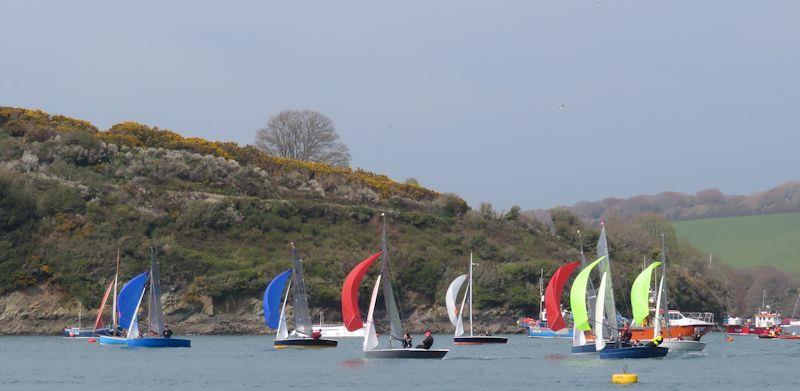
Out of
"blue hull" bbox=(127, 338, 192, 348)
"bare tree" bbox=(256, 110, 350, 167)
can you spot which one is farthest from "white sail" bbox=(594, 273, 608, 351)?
"bare tree" bbox=(256, 110, 350, 167)

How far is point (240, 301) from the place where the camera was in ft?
363

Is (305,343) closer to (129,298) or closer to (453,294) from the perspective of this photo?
(129,298)

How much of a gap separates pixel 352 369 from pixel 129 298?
823 inches

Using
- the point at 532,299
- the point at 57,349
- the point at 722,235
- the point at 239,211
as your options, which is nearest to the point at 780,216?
the point at 722,235

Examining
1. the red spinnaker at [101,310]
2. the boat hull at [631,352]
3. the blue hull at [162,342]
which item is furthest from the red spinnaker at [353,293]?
the red spinnaker at [101,310]

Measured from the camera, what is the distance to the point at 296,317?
83812 millimetres

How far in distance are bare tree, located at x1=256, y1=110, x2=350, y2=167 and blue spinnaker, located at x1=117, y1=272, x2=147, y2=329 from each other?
263 feet

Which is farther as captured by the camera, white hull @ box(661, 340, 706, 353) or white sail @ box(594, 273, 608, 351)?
white hull @ box(661, 340, 706, 353)

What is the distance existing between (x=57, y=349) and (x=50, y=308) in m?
21.1

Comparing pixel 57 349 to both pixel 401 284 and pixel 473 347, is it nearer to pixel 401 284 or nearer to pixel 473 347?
pixel 473 347

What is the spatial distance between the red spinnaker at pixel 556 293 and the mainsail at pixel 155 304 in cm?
2360

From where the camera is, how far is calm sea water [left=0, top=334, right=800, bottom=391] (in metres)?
60.5

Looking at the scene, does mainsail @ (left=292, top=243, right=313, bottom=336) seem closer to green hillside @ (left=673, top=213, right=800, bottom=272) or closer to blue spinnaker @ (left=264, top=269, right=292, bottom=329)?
blue spinnaker @ (left=264, top=269, right=292, bottom=329)

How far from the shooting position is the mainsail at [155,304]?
8312cm
